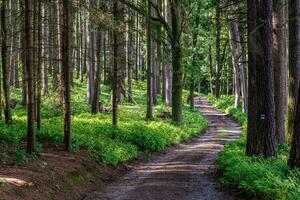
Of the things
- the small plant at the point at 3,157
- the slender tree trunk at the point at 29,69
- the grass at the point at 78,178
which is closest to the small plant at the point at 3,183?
the small plant at the point at 3,157

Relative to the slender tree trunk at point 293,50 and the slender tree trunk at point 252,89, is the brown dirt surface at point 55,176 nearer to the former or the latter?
the slender tree trunk at point 252,89

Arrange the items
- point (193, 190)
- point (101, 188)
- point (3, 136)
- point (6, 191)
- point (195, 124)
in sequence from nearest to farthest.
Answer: point (6, 191), point (193, 190), point (101, 188), point (3, 136), point (195, 124)

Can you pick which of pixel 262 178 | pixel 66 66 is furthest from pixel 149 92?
pixel 262 178

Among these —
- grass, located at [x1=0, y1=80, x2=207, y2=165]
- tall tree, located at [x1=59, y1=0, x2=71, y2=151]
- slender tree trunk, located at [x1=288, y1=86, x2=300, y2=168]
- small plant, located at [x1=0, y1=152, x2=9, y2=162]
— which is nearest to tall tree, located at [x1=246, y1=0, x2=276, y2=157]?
slender tree trunk, located at [x1=288, y1=86, x2=300, y2=168]

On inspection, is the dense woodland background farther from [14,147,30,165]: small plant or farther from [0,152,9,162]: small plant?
[0,152,9,162]: small plant

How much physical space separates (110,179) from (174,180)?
85.2 inches

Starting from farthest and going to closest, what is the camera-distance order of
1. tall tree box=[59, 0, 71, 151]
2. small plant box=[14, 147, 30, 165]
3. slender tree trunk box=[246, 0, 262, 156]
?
tall tree box=[59, 0, 71, 151], slender tree trunk box=[246, 0, 262, 156], small plant box=[14, 147, 30, 165]

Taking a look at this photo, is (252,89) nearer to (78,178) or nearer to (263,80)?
(263,80)

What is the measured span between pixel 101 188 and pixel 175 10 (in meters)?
14.9

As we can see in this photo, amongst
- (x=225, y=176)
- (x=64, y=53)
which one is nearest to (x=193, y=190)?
(x=225, y=176)

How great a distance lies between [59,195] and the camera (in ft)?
33.6

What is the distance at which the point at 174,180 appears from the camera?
12.3m

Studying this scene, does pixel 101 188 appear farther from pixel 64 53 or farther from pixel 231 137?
pixel 231 137

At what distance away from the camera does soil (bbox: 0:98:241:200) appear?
9.70 metres
